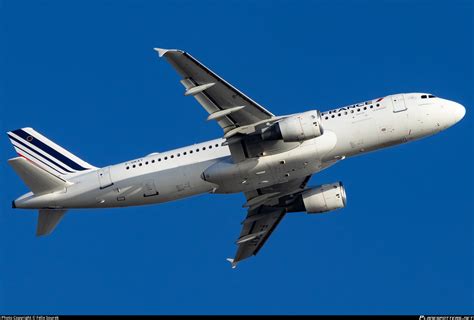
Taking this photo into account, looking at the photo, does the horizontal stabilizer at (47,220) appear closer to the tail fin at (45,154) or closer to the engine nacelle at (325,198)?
the tail fin at (45,154)

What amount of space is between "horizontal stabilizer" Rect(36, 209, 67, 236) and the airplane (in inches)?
2.8

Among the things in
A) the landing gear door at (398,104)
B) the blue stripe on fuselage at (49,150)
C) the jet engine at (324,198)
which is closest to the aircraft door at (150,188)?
the blue stripe on fuselage at (49,150)

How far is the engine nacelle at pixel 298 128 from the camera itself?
56.6 metres

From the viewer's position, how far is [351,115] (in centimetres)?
5931

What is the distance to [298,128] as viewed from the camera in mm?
56531

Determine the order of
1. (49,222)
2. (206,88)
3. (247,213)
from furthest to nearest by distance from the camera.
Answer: (247,213), (49,222), (206,88)

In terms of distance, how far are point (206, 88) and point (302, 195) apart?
13869 mm

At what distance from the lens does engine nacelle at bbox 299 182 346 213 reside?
208ft

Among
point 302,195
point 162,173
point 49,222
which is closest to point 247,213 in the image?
point 302,195

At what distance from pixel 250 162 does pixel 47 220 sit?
50.5 ft

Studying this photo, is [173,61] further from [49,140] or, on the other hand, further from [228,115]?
[49,140]

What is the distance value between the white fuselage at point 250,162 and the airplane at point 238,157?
7 cm

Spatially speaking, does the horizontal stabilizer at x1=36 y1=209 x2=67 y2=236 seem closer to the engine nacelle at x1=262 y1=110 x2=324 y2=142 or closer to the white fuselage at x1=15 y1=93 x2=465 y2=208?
the white fuselage at x1=15 y1=93 x2=465 y2=208

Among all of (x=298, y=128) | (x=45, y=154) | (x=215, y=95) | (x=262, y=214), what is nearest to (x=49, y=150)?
(x=45, y=154)
